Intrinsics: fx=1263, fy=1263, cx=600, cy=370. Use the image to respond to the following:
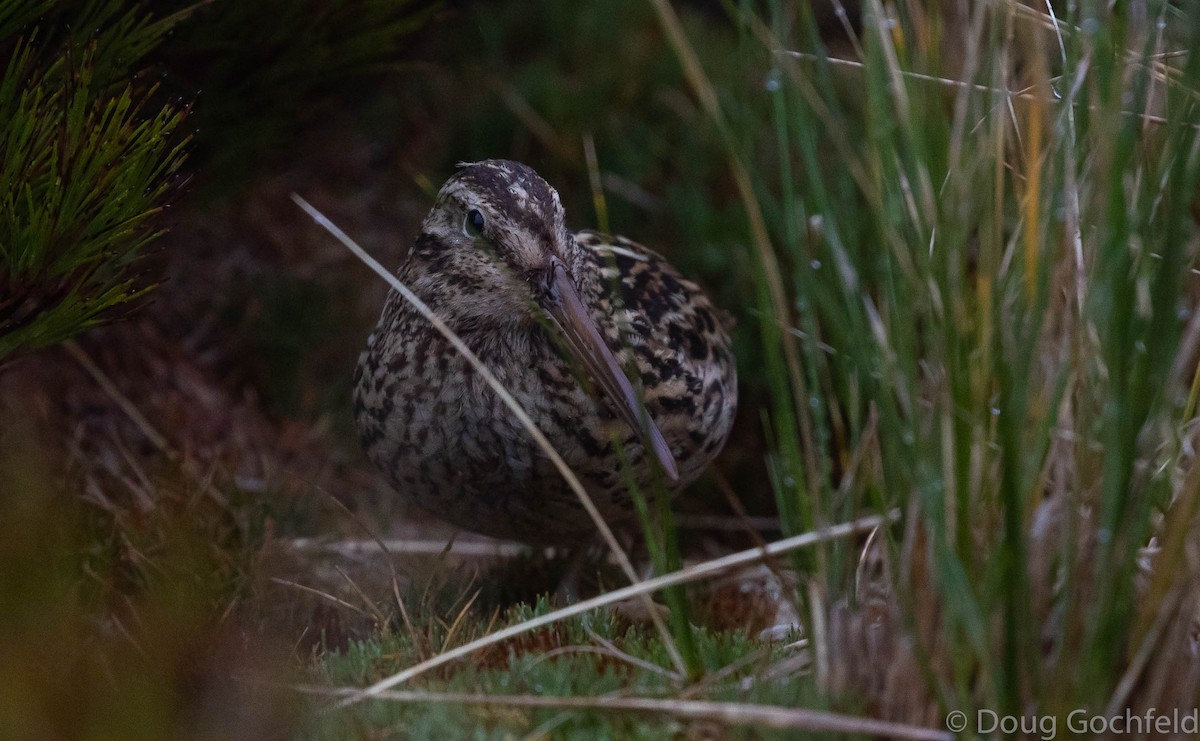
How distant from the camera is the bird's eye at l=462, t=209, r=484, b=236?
2.85 metres

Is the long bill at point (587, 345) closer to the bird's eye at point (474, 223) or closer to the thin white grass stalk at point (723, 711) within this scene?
the bird's eye at point (474, 223)

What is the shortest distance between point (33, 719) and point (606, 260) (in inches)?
85.0

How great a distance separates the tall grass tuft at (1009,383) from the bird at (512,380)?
2.27ft

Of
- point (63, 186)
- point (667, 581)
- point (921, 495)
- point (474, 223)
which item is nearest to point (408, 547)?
point (474, 223)

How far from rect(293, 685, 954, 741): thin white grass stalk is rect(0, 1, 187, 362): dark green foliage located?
100 centimetres

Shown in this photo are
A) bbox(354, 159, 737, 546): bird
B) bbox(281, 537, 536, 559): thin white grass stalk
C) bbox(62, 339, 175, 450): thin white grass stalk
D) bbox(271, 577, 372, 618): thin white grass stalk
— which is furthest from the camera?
bbox(62, 339, 175, 450): thin white grass stalk

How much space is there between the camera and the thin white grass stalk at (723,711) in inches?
70.6

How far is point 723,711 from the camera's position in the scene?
6.04ft

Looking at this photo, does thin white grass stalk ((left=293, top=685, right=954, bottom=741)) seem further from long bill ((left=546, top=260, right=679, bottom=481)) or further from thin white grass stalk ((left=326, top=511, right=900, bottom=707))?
long bill ((left=546, top=260, right=679, bottom=481))

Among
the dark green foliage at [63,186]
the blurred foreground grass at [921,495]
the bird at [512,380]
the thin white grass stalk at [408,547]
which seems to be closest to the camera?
the blurred foreground grass at [921,495]

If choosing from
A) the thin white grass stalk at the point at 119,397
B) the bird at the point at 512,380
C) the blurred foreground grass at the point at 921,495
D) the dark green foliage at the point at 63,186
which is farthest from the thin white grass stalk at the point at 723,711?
the thin white grass stalk at the point at 119,397

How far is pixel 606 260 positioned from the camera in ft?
11.3

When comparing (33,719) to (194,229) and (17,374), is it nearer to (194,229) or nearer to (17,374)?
(17,374)

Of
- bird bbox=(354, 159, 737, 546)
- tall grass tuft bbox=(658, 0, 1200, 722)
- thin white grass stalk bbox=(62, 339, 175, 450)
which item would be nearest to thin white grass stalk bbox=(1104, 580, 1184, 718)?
tall grass tuft bbox=(658, 0, 1200, 722)
